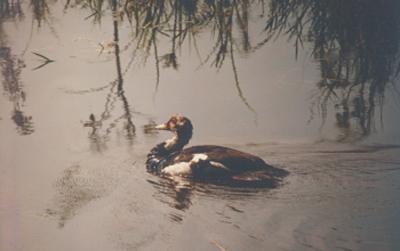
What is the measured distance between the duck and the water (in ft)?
0.08

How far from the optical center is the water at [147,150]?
144 centimetres

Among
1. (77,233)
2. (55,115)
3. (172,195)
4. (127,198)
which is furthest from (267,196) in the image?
(55,115)

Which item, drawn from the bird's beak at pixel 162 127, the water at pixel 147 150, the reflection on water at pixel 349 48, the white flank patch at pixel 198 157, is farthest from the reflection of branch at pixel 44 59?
the reflection on water at pixel 349 48

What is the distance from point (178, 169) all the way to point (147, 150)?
96 mm

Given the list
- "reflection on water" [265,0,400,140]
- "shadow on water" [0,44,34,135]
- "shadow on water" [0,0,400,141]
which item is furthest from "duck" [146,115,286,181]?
"shadow on water" [0,44,34,135]

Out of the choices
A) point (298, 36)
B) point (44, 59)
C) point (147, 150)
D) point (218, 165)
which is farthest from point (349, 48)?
point (44, 59)

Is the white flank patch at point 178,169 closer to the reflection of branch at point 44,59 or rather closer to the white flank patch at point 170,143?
the white flank patch at point 170,143

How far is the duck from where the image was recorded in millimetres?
1482

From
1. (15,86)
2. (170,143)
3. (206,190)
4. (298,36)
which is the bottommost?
(206,190)

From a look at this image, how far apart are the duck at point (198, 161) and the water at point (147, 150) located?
0.9 inches

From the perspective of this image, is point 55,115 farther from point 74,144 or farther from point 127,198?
point 127,198

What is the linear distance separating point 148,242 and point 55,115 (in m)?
0.41

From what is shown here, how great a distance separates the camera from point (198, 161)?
149cm

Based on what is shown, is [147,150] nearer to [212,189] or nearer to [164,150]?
[164,150]
